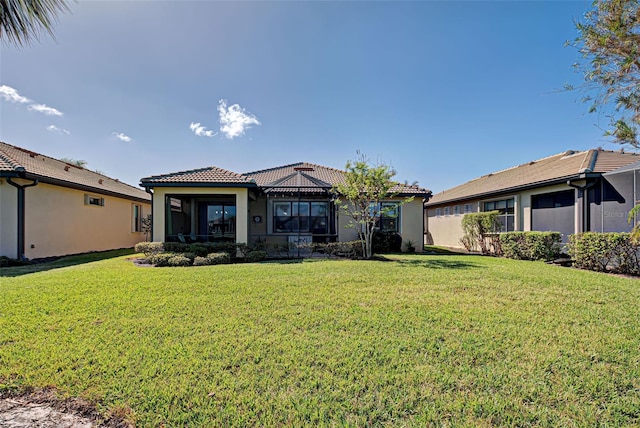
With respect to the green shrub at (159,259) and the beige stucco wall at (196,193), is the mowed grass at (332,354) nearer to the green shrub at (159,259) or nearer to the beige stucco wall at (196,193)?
the green shrub at (159,259)

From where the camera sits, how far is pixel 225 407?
2.47 m

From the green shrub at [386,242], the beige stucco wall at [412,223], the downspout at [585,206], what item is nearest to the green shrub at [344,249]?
the green shrub at [386,242]

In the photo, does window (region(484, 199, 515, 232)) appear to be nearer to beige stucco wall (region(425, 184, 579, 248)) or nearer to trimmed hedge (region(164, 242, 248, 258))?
beige stucco wall (region(425, 184, 579, 248))

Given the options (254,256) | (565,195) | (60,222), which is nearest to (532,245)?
(565,195)

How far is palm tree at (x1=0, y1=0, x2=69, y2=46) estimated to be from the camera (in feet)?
10.2

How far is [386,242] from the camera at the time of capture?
586 inches

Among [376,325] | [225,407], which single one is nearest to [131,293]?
[225,407]

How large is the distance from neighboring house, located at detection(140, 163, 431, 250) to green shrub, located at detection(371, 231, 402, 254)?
77cm

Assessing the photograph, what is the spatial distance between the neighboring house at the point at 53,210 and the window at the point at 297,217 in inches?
372

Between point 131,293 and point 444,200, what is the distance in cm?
2022

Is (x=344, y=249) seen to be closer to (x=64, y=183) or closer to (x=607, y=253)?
(x=607, y=253)

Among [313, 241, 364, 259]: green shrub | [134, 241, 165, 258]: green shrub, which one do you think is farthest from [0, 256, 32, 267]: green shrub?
[313, 241, 364, 259]: green shrub

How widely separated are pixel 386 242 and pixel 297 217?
5098mm

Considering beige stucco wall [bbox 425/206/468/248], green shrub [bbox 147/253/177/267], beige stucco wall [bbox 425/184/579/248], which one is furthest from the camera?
beige stucco wall [bbox 425/206/468/248]
